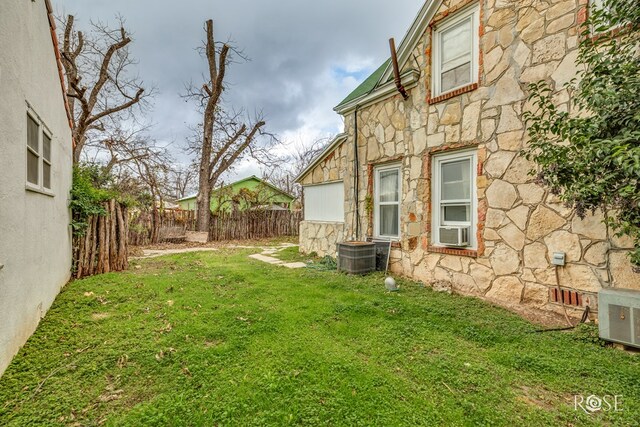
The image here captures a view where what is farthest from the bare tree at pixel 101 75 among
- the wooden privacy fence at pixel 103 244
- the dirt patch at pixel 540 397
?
the dirt patch at pixel 540 397

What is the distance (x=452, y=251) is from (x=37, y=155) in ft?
19.9

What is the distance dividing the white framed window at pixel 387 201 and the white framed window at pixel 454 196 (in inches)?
35.4

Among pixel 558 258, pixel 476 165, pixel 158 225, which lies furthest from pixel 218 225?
pixel 558 258

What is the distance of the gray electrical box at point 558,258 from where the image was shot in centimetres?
374

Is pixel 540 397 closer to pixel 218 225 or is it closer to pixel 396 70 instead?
pixel 396 70

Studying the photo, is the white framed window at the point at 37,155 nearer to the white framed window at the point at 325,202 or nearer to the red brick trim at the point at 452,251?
the red brick trim at the point at 452,251

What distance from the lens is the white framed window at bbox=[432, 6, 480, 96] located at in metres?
4.84

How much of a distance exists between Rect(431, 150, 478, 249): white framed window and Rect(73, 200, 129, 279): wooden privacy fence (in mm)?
6475

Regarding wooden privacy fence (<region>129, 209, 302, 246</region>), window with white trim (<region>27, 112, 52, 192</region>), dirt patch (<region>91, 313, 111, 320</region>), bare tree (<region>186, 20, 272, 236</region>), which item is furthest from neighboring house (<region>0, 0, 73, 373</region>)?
bare tree (<region>186, 20, 272, 236</region>)

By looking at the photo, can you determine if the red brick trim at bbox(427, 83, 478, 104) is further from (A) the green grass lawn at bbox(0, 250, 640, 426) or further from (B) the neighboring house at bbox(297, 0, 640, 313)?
(A) the green grass lawn at bbox(0, 250, 640, 426)

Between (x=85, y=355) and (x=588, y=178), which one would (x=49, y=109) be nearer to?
(x=85, y=355)

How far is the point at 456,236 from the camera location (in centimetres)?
488

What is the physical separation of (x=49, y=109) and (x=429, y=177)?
6033 millimetres

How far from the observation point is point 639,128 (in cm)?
250
